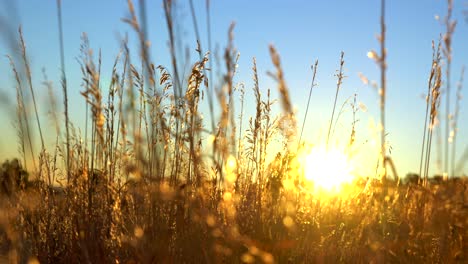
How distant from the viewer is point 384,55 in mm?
2168

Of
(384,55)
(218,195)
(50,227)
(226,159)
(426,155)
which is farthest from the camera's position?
(50,227)

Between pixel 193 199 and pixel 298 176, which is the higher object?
pixel 298 176

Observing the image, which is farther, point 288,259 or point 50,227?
point 50,227

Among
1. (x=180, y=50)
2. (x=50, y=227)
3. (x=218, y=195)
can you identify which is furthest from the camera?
(x=50, y=227)

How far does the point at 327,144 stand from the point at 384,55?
2.15 metres

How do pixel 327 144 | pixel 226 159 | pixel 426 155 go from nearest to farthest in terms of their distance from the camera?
1. pixel 226 159
2. pixel 426 155
3. pixel 327 144

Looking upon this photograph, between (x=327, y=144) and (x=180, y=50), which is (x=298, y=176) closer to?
(x=327, y=144)

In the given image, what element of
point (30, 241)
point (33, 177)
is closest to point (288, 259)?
point (30, 241)

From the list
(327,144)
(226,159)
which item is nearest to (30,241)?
(226,159)

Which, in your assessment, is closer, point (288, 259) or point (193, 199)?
point (288, 259)

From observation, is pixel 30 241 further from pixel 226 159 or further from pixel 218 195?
pixel 226 159

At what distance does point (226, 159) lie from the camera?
283 centimetres

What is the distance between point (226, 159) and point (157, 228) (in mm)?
515

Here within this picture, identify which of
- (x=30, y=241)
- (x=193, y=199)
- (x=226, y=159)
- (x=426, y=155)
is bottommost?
(x=30, y=241)
